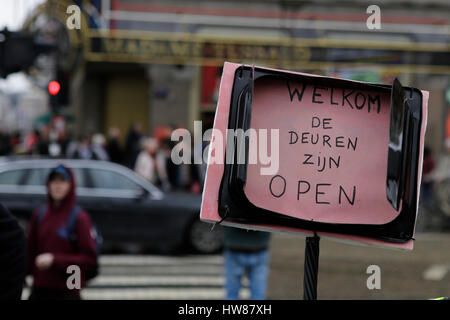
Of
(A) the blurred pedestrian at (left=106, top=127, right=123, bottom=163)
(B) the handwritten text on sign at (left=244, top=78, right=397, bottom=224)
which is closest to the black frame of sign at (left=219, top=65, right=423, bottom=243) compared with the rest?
(B) the handwritten text on sign at (left=244, top=78, right=397, bottom=224)

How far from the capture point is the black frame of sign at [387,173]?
2619 millimetres

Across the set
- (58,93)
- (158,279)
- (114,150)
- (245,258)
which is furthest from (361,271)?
(114,150)

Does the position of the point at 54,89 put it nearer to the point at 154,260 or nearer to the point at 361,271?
the point at 154,260

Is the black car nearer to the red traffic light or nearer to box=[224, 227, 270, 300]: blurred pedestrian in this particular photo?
the red traffic light

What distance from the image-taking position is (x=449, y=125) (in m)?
23.4

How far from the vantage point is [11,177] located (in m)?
11.9

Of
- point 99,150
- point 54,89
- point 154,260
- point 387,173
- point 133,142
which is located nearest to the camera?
point 387,173

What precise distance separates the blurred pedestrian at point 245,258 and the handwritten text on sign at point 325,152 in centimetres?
341

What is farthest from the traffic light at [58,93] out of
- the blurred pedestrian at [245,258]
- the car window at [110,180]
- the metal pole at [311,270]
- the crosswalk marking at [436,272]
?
the metal pole at [311,270]

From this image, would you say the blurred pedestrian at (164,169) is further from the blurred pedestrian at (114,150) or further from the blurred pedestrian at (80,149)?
→ the blurred pedestrian at (114,150)

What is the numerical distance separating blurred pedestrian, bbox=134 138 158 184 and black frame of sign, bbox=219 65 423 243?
13.6 m

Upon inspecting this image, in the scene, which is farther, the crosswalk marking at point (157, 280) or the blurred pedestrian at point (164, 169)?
the blurred pedestrian at point (164, 169)

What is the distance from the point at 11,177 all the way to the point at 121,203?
5.82 feet

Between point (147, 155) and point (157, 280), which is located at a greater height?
point (147, 155)
